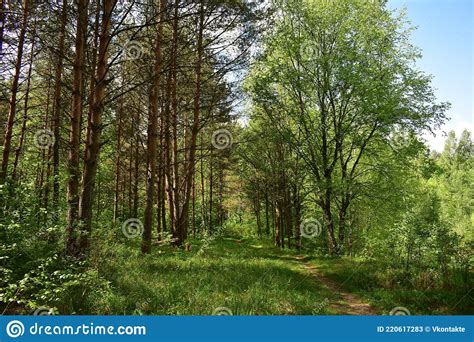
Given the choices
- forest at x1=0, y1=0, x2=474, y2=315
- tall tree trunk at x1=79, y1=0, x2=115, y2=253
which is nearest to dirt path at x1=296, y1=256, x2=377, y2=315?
forest at x1=0, y1=0, x2=474, y2=315

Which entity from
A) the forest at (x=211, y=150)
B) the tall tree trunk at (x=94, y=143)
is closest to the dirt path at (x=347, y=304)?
the forest at (x=211, y=150)

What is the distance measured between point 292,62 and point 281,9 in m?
3.37

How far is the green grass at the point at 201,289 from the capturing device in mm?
6272

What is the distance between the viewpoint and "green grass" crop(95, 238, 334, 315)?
627 centimetres

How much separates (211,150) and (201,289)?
986cm

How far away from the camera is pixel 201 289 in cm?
→ 778

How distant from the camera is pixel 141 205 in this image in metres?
36.4

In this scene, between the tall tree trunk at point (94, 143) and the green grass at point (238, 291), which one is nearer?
the green grass at point (238, 291)

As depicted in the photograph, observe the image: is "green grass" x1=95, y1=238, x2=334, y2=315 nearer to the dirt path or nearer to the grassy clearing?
the dirt path

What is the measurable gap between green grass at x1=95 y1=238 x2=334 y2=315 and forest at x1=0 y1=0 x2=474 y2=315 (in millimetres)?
62

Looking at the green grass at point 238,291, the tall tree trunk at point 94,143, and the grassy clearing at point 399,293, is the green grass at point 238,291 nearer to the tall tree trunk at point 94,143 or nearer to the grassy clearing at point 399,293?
the grassy clearing at point 399,293

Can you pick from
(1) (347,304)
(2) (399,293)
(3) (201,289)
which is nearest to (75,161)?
(3) (201,289)

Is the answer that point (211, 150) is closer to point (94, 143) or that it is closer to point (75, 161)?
point (75, 161)

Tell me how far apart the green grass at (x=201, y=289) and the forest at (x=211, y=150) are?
0.20 ft
